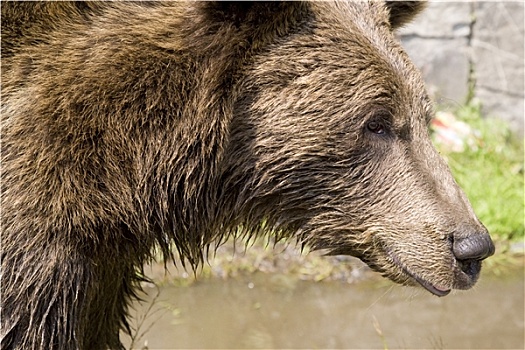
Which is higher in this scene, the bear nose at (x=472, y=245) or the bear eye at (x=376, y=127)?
the bear eye at (x=376, y=127)

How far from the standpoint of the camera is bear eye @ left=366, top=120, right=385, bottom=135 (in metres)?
3.64

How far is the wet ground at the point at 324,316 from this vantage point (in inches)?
240

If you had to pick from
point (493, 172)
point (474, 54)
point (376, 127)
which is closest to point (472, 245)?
point (376, 127)

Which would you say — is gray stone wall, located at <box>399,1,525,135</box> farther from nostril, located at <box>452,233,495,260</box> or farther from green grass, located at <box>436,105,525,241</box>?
nostril, located at <box>452,233,495,260</box>

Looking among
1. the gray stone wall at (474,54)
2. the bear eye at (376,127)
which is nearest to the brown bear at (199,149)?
the bear eye at (376,127)

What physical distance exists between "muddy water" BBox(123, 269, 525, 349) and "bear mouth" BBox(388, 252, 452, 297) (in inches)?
88.3

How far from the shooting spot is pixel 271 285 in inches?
271

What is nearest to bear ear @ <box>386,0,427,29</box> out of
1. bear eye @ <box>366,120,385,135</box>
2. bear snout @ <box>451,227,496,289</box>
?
bear eye @ <box>366,120,385,135</box>

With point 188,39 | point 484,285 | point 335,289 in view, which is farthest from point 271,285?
point 188,39

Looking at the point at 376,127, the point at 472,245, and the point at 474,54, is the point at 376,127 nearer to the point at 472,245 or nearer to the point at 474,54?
the point at 472,245

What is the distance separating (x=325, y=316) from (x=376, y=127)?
309cm

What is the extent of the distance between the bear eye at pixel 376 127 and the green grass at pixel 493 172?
13.7 feet

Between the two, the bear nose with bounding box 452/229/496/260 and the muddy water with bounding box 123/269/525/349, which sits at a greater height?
the bear nose with bounding box 452/229/496/260

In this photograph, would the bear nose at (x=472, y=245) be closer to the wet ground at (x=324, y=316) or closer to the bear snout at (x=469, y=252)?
the bear snout at (x=469, y=252)
